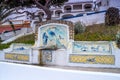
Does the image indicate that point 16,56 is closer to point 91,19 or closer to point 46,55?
point 46,55

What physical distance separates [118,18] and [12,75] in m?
17.4

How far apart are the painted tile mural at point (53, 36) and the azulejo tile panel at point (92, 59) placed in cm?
Answer: 103

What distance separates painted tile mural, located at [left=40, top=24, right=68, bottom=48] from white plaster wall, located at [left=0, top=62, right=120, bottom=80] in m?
9.89

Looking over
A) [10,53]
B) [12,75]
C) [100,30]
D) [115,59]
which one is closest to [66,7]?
[100,30]

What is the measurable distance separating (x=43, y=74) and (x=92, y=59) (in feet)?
31.0

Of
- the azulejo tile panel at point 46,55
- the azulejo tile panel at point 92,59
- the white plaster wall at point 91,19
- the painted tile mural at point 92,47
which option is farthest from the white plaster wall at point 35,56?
the white plaster wall at point 91,19

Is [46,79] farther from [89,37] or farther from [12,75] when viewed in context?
[89,37]

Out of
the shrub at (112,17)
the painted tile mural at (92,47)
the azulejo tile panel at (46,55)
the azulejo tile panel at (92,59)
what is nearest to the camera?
the azulejo tile panel at (92,59)

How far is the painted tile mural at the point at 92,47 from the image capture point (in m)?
12.6

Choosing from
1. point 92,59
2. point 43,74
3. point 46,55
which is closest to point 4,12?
point 46,55

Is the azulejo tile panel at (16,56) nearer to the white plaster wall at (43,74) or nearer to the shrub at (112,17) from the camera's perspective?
the shrub at (112,17)

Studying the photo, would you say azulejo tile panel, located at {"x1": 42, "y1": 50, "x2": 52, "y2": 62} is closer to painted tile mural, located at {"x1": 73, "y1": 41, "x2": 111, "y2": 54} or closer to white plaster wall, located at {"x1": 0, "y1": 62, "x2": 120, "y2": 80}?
painted tile mural, located at {"x1": 73, "y1": 41, "x2": 111, "y2": 54}

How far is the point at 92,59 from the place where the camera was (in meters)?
12.4

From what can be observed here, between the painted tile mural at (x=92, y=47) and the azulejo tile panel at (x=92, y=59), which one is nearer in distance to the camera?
the azulejo tile panel at (x=92, y=59)
